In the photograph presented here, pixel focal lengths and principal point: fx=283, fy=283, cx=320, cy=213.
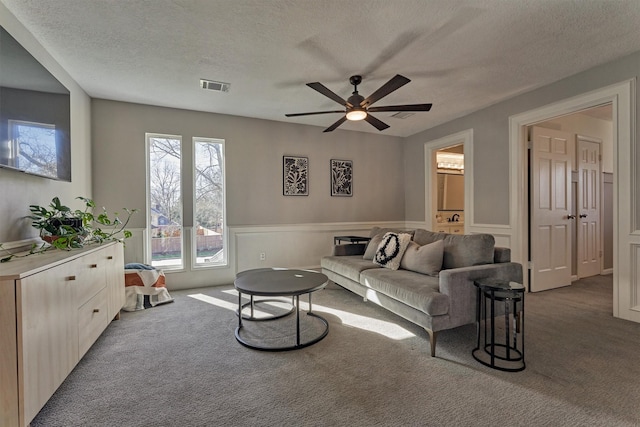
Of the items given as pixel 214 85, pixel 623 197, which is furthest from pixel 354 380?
pixel 214 85

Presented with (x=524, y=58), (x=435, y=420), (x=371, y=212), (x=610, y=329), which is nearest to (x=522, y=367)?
(x=435, y=420)

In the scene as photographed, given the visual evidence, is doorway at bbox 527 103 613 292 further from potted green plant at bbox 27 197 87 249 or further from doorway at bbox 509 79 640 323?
potted green plant at bbox 27 197 87 249

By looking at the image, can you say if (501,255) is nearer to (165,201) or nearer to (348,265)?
(348,265)

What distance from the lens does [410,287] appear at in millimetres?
2373

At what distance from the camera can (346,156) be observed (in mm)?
5297

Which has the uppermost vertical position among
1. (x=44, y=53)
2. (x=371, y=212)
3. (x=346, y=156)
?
(x=44, y=53)

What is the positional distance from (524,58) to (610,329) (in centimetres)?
268

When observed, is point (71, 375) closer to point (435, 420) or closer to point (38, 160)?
point (38, 160)

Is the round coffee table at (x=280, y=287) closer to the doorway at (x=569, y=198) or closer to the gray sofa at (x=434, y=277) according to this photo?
the gray sofa at (x=434, y=277)

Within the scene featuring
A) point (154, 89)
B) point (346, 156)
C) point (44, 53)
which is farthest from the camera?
point (346, 156)

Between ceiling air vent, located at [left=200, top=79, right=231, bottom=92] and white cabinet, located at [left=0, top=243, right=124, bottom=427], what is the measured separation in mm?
2106

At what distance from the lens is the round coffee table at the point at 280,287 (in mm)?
2242

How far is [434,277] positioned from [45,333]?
2.81 metres

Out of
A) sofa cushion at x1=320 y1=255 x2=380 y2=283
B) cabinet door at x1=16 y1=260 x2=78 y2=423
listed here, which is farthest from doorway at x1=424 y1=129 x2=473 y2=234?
cabinet door at x1=16 y1=260 x2=78 y2=423
